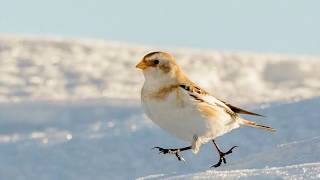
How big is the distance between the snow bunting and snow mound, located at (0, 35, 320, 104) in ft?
40.5

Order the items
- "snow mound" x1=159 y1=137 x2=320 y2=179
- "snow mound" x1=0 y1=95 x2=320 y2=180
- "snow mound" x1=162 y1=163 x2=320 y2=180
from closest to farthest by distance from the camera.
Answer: "snow mound" x1=162 y1=163 x2=320 y2=180, "snow mound" x1=159 y1=137 x2=320 y2=179, "snow mound" x1=0 y1=95 x2=320 y2=180

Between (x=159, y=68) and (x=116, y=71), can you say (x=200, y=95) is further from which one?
(x=116, y=71)

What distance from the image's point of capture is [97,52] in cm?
2369

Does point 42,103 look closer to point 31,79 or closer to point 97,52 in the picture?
point 31,79

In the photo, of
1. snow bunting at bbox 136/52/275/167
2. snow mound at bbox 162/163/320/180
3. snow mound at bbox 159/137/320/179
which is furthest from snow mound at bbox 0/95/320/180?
snow mound at bbox 162/163/320/180

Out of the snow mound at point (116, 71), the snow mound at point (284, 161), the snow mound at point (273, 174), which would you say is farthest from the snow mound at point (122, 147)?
the snow mound at point (116, 71)

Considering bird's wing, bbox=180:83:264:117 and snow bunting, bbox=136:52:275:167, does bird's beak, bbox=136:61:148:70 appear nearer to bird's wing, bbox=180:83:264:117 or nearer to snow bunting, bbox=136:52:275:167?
snow bunting, bbox=136:52:275:167

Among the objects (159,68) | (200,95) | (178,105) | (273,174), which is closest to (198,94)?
(200,95)

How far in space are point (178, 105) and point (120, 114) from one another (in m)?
9.27

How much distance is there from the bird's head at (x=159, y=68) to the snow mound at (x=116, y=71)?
40.5ft

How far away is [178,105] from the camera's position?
22.6 feet

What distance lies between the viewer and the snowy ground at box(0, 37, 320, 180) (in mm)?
11031

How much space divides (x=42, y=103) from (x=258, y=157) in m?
10.1

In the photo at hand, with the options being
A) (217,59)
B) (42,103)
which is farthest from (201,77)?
(42,103)
